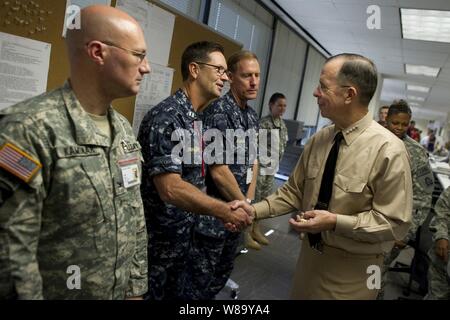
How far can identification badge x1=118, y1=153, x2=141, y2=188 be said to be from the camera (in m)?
1.11

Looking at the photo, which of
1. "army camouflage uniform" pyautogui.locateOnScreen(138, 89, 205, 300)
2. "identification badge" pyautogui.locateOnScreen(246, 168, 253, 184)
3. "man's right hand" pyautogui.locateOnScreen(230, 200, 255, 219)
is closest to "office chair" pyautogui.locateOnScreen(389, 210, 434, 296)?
"identification badge" pyautogui.locateOnScreen(246, 168, 253, 184)

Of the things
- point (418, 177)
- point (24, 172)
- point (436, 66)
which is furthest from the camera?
point (436, 66)

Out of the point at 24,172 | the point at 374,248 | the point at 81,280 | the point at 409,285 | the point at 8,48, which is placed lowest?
the point at 409,285

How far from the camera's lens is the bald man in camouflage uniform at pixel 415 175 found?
2477 millimetres

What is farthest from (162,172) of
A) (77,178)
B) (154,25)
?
(154,25)

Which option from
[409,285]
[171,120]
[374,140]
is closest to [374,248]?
[374,140]

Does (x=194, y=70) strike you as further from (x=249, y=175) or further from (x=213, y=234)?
(x=213, y=234)

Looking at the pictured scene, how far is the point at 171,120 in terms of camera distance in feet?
5.21

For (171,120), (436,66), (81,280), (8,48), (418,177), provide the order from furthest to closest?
(436,66)
(418,177)
(171,120)
(8,48)
(81,280)

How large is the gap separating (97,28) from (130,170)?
0.46 m

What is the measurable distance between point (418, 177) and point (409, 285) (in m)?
1.16

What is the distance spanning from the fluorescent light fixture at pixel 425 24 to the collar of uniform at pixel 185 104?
3.44 meters

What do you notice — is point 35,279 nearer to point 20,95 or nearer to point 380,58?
point 20,95

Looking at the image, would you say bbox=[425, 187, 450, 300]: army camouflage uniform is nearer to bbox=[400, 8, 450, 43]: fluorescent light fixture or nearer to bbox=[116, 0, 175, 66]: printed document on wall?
bbox=[116, 0, 175, 66]: printed document on wall
